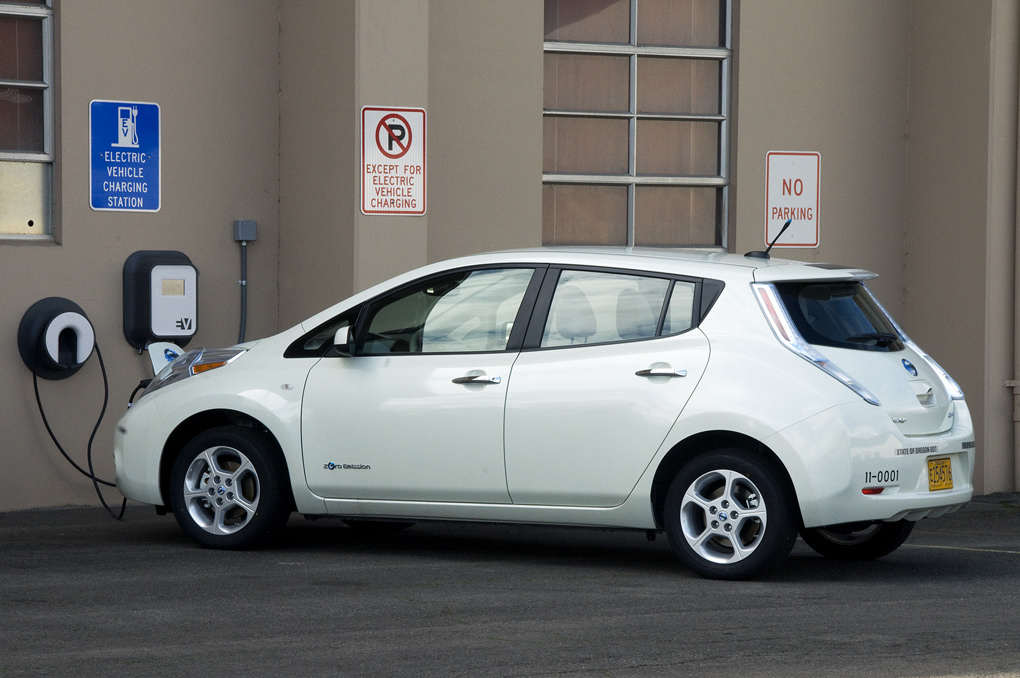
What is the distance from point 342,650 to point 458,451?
2221 millimetres

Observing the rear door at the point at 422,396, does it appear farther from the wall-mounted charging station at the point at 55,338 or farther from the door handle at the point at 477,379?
the wall-mounted charging station at the point at 55,338

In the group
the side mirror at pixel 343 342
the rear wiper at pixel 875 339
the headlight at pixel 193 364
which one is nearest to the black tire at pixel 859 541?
the rear wiper at pixel 875 339

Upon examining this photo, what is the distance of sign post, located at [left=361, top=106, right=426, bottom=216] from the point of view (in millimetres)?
11094

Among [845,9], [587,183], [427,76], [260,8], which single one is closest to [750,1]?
[845,9]

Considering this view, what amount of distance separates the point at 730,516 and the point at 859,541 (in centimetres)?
134

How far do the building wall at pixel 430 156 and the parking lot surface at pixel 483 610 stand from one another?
2.25 meters

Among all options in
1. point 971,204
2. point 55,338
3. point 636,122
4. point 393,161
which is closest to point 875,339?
point 393,161

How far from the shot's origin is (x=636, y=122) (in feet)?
41.7

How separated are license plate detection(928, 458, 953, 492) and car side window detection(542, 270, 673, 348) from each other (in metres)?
1.38

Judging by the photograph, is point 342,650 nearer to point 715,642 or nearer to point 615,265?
point 715,642

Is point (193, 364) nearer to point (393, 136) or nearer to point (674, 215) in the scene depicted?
point (393, 136)

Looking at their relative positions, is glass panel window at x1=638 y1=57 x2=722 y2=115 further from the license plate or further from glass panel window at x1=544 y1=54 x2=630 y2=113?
the license plate

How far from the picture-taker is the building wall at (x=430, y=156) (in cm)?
1097

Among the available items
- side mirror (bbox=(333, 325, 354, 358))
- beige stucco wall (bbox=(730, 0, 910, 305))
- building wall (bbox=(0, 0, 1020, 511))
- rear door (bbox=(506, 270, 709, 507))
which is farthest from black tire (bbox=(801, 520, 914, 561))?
beige stucco wall (bbox=(730, 0, 910, 305))
